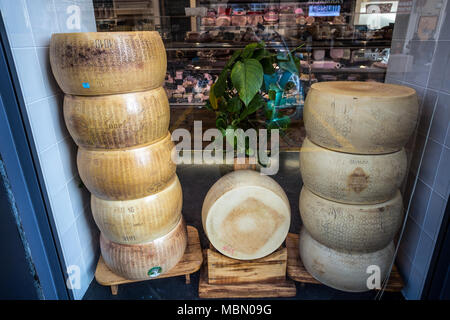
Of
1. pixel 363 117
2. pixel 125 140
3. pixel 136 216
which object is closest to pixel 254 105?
pixel 363 117

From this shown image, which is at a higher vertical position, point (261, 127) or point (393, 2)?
point (393, 2)

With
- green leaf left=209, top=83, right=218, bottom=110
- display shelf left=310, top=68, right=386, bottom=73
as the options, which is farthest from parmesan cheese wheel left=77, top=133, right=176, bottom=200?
display shelf left=310, top=68, right=386, bottom=73

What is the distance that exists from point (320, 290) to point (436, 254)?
55cm

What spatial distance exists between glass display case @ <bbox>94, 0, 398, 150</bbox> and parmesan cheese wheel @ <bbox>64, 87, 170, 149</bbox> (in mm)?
712

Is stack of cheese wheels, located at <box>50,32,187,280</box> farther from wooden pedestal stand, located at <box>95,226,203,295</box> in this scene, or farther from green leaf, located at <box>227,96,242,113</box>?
green leaf, located at <box>227,96,242,113</box>

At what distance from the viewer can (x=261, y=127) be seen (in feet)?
4.99

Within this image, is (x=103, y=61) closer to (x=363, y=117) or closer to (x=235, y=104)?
(x=235, y=104)

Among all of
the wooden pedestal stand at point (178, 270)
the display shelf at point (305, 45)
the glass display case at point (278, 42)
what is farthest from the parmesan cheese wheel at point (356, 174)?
the display shelf at point (305, 45)

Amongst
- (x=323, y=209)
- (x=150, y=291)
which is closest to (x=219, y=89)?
(x=323, y=209)

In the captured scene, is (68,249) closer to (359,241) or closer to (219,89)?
(219,89)

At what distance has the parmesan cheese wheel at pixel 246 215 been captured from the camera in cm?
133

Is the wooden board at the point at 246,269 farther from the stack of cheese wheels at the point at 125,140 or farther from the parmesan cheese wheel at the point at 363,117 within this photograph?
the parmesan cheese wheel at the point at 363,117

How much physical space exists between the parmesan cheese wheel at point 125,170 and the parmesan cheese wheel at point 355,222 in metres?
0.69

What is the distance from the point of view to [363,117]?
1.06 metres
